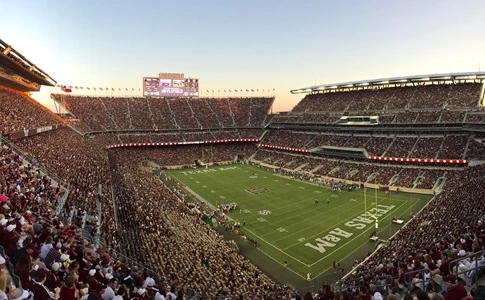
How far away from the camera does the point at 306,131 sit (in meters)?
71.1

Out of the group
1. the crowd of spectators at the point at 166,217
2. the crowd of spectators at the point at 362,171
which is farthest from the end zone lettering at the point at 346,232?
the crowd of spectators at the point at 362,171

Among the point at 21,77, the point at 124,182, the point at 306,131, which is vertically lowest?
the point at 124,182

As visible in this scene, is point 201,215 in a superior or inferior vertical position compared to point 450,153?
inferior

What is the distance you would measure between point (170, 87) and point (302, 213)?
211 feet

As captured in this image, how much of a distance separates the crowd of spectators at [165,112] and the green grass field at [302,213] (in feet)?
98.2

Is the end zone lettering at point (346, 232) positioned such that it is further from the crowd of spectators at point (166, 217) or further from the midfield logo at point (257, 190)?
the midfield logo at point (257, 190)

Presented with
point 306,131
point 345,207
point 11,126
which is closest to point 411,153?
point 345,207

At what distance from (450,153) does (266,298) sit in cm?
3902

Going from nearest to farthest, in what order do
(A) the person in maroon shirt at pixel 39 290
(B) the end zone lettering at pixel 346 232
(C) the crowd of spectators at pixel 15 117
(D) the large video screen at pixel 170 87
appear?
1. (A) the person in maroon shirt at pixel 39 290
2. (B) the end zone lettering at pixel 346 232
3. (C) the crowd of spectators at pixel 15 117
4. (D) the large video screen at pixel 170 87

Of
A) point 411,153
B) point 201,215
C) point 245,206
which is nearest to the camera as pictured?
point 201,215

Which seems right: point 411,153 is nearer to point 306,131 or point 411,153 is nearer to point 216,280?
point 306,131

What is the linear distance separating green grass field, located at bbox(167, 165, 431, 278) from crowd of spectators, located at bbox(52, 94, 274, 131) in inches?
1179

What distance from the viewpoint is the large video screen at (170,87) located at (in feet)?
281

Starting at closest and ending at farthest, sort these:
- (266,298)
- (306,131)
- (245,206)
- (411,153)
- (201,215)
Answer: (266,298) → (201,215) → (245,206) → (411,153) → (306,131)
